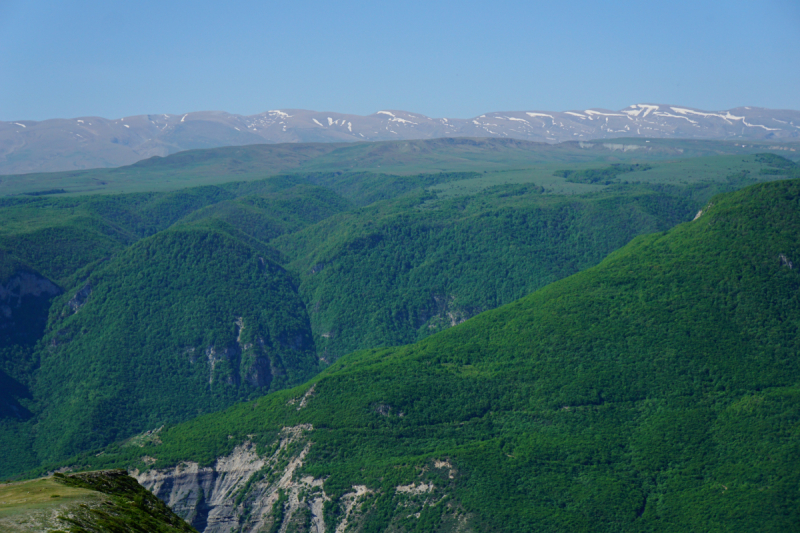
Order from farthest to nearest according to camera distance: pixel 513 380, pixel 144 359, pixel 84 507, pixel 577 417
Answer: pixel 144 359 < pixel 513 380 < pixel 577 417 < pixel 84 507

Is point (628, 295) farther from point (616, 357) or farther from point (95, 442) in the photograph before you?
point (95, 442)

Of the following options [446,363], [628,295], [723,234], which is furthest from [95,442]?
[723,234]

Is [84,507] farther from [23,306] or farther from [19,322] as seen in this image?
[23,306]

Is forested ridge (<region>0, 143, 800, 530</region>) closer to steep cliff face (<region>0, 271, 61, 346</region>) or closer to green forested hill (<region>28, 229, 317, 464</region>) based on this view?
green forested hill (<region>28, 229, 317, 464</region>)

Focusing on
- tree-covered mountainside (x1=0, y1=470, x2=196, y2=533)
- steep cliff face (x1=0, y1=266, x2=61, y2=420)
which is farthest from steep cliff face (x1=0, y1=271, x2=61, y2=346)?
tree-covered mountainside (x1=0, y1=470, x2=196, y2=533)

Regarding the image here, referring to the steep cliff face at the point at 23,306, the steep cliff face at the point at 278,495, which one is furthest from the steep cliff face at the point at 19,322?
the steep cliff face at the point at 278,495

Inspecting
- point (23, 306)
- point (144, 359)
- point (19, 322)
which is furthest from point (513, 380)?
point (23, 306)
